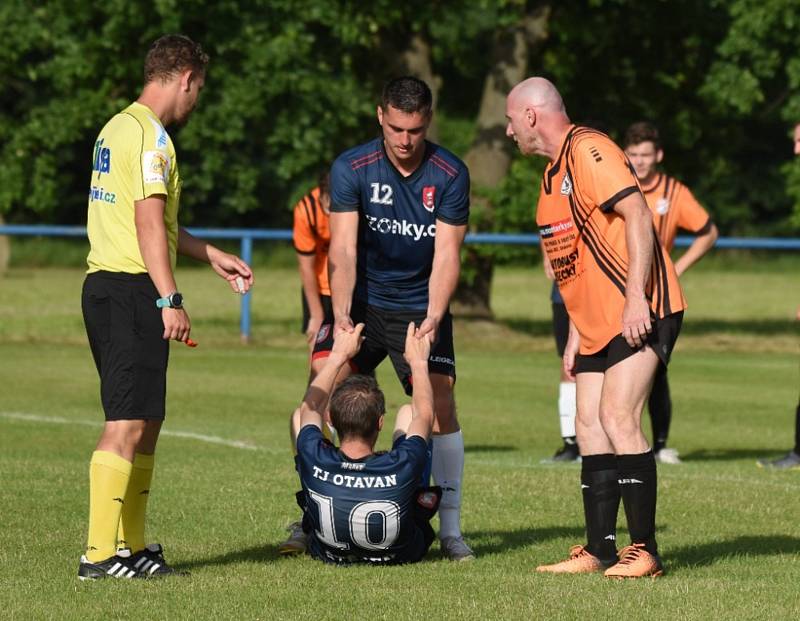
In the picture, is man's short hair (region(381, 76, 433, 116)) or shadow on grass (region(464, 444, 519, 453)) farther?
shadow on grass (region(464, 444, 519, 453))

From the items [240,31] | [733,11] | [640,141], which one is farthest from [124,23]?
[640,141]

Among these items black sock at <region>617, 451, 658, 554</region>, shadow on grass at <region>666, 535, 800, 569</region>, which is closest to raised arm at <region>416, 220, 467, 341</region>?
black sock at <region>617, 451, 658, 554</region>

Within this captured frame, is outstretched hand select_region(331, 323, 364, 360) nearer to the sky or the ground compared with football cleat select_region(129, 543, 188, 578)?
nearer to the sky

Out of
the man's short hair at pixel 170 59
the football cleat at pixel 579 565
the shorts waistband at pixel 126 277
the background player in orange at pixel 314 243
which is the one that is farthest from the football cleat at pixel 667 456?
the man's short hair at pixel 170 59

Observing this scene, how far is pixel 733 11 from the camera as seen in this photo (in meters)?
24.5

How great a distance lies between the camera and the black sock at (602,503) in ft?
23.4

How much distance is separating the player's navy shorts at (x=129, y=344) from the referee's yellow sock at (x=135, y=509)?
398 millimetres

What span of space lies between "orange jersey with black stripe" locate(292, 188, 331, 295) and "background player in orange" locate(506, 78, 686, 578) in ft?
14.7

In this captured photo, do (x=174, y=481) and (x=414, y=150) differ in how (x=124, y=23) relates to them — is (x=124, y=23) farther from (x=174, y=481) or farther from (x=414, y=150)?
(x=414, y=150)

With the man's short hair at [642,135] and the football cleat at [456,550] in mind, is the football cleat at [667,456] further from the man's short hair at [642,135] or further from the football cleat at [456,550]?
the football cleat at [456,550]

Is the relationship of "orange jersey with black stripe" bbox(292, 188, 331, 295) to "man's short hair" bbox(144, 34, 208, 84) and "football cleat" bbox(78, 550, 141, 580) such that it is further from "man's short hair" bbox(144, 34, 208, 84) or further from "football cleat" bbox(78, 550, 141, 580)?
"football cleat" bbox(78, 550, 141, 580)

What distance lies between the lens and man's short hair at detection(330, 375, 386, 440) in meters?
6.75

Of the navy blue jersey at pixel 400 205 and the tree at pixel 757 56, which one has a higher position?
the tree at pixel 757 56

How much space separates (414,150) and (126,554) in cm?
232
